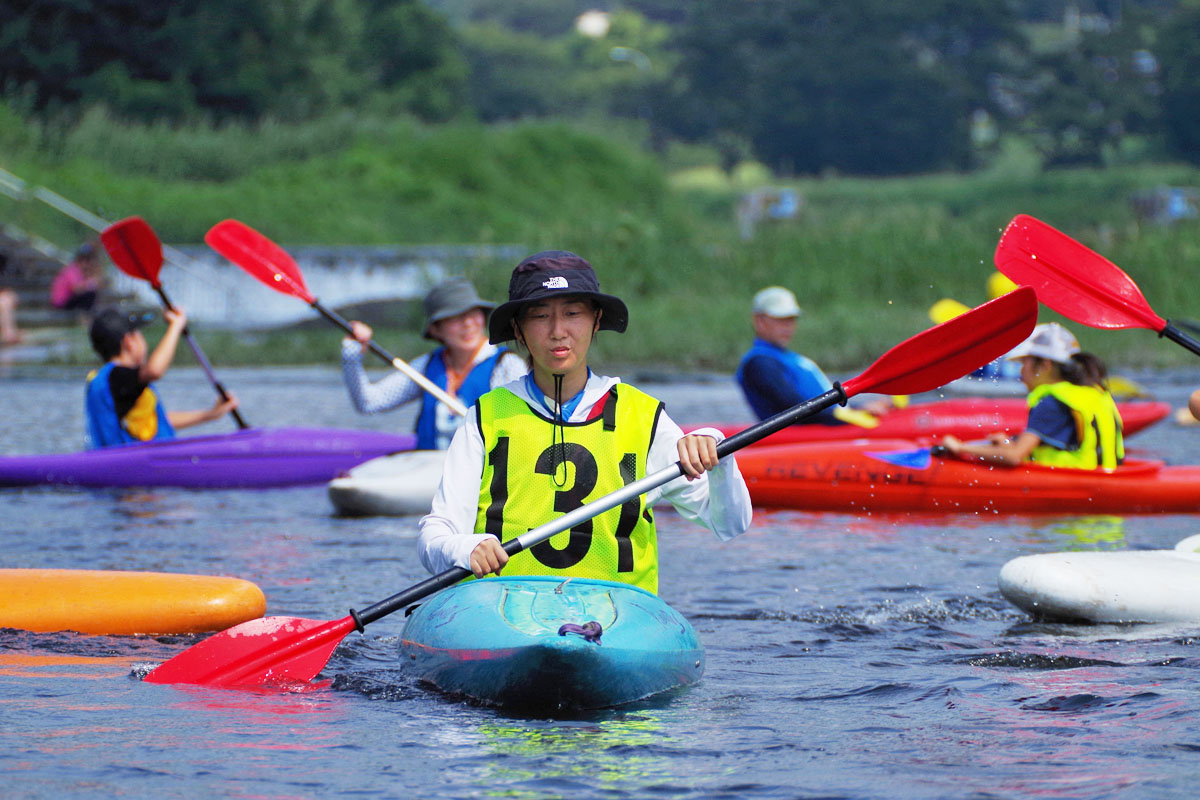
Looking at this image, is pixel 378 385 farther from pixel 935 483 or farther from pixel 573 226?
pixel 573 226

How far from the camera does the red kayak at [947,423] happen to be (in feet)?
29.5

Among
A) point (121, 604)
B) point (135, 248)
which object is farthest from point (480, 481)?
point (135, 248)

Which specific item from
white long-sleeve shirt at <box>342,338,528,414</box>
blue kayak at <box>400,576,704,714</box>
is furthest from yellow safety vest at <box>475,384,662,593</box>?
white long-sleeve shirt at <box>342,338,528,414</box>

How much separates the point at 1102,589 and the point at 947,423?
476 centimetres

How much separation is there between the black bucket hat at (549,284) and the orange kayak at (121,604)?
1.61 metres

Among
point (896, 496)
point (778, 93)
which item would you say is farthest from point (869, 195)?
point (896, 496)

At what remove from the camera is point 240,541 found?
711 centimetres

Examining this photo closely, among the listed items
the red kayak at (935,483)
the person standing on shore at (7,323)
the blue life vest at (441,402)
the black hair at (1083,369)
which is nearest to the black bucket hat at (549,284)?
the blue life vest at (441,402)

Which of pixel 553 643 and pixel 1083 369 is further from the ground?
pixel 1083 369

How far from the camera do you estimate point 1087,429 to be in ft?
24.3

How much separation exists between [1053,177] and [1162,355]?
27390 millimetres

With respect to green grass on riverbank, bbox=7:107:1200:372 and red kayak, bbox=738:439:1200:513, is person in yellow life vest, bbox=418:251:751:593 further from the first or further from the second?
green grass on riverbank, bbox=7:107:1200:372

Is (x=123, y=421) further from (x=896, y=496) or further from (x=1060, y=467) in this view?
(x=1060, y=467)

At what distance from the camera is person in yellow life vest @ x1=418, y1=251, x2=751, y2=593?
381 cm
